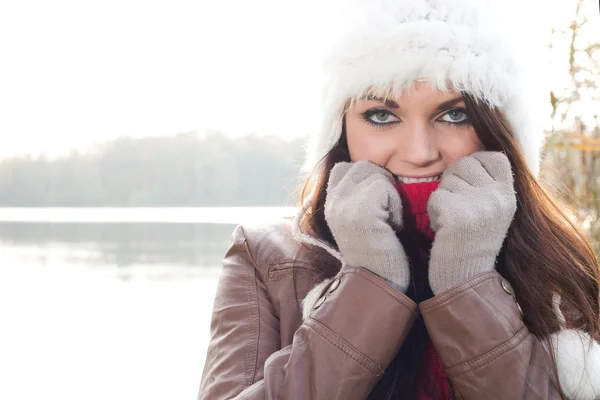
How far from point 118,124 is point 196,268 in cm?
88

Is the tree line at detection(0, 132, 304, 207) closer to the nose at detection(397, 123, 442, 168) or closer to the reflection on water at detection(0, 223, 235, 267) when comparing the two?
the reflection on water at detection(0, 223, 235, 267)

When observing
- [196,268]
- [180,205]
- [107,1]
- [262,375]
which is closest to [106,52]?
[107,1]

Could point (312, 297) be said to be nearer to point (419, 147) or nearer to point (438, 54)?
point (419, 147)

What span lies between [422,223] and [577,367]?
0.35 metres

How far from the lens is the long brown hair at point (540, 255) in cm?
97

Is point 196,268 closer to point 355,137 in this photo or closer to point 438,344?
point 355,137

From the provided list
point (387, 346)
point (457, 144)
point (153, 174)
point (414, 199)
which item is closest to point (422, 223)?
point (414, 199)

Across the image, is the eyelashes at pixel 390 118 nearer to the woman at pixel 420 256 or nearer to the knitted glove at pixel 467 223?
the woman at pixel 420 256

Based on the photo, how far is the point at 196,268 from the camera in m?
2.93

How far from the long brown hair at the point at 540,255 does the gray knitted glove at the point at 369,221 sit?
0.21 m

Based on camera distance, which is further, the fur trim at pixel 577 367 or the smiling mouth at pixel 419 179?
the smiling mouth at pixel 419 179

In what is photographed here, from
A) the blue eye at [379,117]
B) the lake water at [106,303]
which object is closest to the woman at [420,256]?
the blue eye at [379,117]

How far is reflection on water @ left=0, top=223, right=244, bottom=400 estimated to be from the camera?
2.79 metres

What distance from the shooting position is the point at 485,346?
82cm
